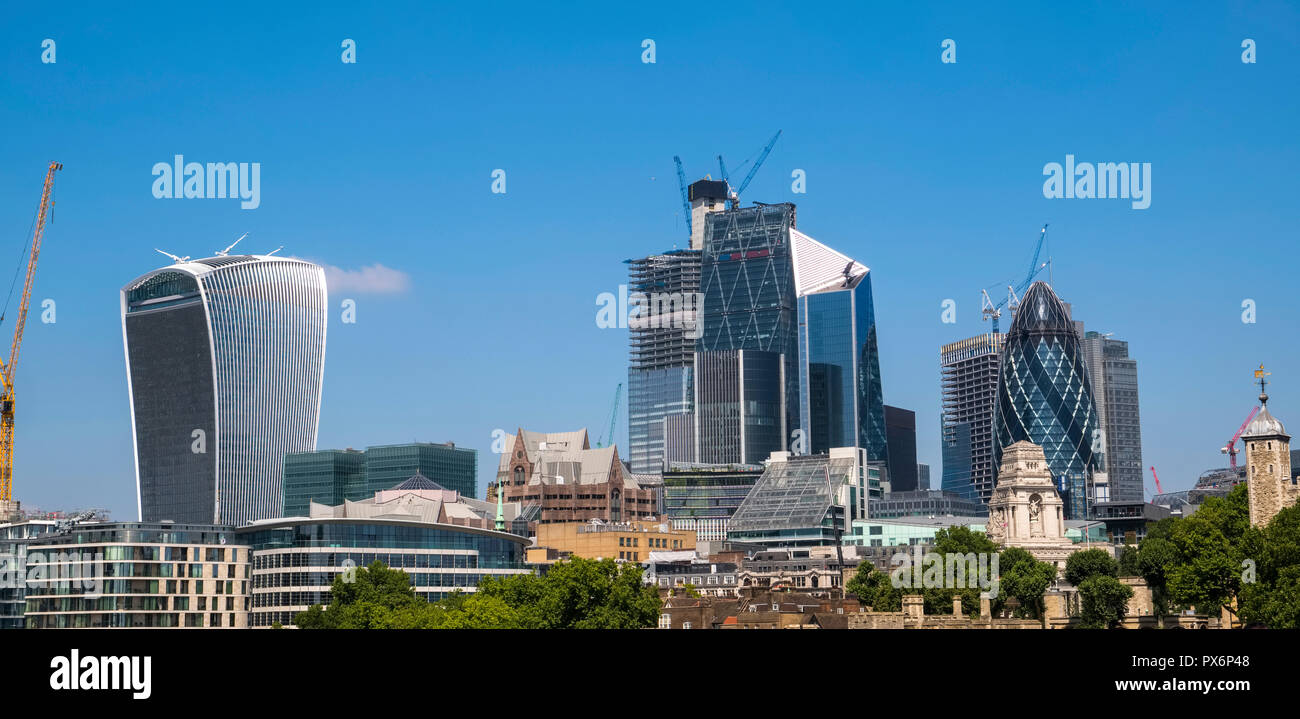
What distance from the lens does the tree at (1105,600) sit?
13012cm

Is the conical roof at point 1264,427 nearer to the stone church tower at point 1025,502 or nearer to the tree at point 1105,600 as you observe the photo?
the tree at point 1105,600

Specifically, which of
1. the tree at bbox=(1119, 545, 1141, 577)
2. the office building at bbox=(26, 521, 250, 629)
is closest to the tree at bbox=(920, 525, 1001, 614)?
the tree at bbox=(1119, 545, 1141, 577)

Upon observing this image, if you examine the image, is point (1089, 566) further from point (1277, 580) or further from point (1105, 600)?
point (1277, 580)

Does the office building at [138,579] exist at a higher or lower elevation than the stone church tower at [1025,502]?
lower

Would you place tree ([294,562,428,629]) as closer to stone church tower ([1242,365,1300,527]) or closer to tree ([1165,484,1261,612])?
tree ([1165,484,1261,612])

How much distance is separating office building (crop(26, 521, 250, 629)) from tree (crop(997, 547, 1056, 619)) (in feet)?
260

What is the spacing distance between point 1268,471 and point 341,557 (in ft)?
314

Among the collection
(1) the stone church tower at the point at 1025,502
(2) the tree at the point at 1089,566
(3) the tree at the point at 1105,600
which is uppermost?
(1) the stone church tower at the point at 1025,502

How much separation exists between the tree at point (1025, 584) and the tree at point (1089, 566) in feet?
6.68

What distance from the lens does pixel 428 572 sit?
182m

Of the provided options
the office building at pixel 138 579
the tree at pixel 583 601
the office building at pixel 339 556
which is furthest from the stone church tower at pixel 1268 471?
the office building at pixel 138 579
